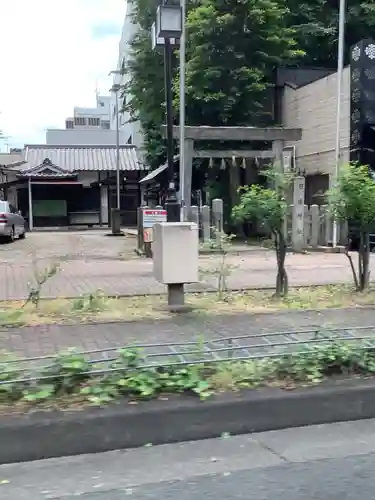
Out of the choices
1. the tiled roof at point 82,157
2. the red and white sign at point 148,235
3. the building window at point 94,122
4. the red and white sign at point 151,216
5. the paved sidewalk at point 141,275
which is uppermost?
the building window at point 94,122

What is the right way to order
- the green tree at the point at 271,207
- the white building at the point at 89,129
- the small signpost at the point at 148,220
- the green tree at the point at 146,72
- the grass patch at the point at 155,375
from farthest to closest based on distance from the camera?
the white building at the point at 89,129
the green tree at the point at 146,72
the small signpost at the point at 148,220
the green tree at the point at 271,207
the grass patch at the point at 155,375

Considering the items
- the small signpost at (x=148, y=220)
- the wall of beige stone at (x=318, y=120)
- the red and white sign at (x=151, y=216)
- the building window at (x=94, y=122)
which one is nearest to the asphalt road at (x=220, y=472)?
the small signpost at (x=148, y=220)

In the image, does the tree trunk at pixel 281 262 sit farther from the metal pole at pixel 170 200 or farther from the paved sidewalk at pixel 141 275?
the metal pole at pixel 170 200

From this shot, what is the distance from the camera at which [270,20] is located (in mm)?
A: 21250

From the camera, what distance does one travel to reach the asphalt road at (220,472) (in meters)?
3.50

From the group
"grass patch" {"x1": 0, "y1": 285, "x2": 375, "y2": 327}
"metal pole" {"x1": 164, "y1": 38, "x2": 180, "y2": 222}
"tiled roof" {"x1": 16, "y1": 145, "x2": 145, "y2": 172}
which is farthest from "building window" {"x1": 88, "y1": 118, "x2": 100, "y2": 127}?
"grass patch" {"x1": 0, "y1": 285, "x2": 375, "y2": 327}

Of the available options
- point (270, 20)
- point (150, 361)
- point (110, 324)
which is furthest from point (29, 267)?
point (270, 20)

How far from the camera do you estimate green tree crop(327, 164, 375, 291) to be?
894cm

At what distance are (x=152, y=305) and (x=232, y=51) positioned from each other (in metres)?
14.9

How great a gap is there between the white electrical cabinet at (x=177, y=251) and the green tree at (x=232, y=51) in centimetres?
1403

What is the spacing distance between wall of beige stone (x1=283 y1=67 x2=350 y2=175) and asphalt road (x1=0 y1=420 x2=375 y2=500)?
54.2ft

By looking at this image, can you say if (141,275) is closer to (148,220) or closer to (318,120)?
(148,220)

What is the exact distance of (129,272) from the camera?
13.0 metres

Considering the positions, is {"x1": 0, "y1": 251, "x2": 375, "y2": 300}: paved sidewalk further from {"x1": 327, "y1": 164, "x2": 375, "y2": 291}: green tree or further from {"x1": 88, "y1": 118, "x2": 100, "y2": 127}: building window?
{"x1": 88, "y1": 118, "x2": 100, "y2": 127}: building window
